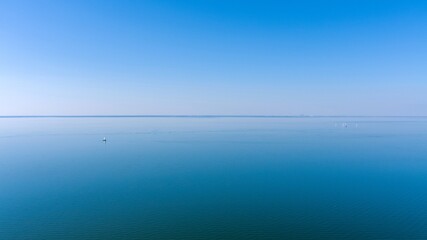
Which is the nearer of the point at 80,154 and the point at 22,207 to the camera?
the point at 22,207

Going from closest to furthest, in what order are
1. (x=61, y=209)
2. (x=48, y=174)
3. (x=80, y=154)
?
1. (x=61, y=209)
2. (x=48, y=174)
3. (x=80, y=154)

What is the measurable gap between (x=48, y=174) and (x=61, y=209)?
897 centimetres

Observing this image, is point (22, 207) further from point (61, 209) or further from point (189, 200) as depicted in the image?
point (189, 200)

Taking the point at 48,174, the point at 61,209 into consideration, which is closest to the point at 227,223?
the point at 61,209

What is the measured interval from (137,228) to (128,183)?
776 centimetres

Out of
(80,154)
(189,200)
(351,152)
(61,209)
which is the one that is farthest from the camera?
(351,152)

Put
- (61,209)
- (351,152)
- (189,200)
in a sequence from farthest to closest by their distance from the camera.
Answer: (351,152)
(189,200)
(61,209)

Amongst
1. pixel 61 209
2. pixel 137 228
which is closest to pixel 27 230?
pixel 61 209

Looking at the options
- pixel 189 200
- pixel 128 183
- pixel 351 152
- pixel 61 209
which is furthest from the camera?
pixel 351 152

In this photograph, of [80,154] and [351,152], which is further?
[351,152]

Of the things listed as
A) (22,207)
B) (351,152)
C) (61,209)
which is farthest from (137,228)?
(351,152)

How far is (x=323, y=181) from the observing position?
2100 centimetres

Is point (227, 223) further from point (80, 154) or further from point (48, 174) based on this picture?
point (80, 154)

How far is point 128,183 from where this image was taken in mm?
20062
